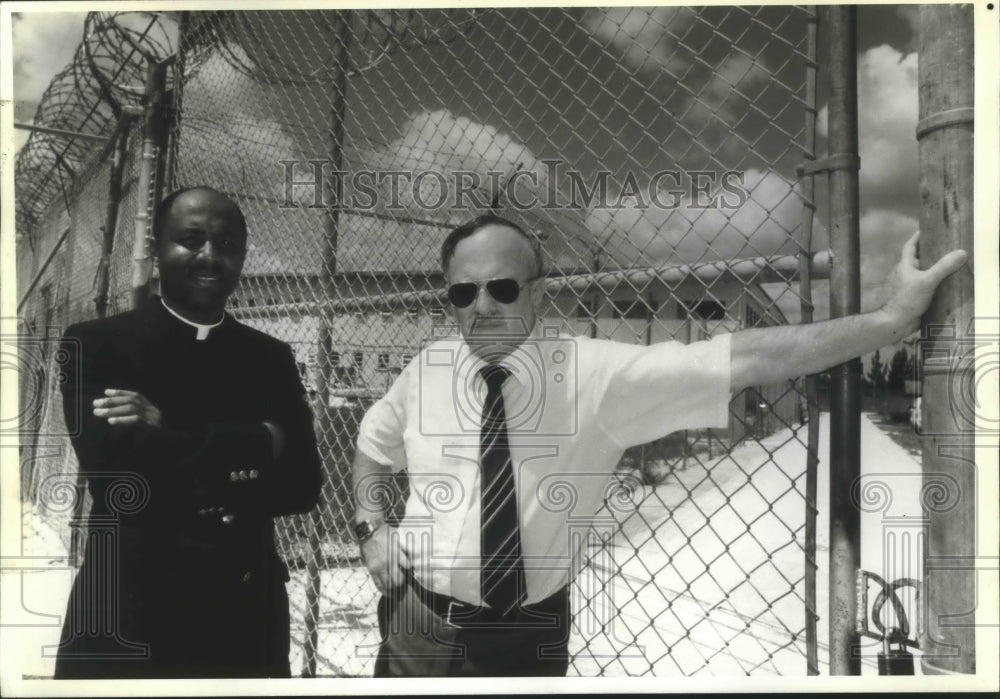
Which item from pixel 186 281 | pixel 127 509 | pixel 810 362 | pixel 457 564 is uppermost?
pixel 186 281

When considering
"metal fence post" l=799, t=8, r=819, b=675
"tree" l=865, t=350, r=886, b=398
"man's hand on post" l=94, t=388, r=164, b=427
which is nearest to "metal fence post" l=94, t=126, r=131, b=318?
"man's hand on post" l=94, t=388, r=164, b=427

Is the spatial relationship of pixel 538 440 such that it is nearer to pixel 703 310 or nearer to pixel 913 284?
pixel 703 310

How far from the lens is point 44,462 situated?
247cm

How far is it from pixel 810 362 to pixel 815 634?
87 cm

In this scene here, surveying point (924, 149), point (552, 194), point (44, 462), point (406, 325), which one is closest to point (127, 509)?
point (44, 462)

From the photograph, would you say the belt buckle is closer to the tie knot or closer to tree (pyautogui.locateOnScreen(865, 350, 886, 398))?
the tie knot

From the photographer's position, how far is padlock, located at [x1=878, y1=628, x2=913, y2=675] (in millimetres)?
2129

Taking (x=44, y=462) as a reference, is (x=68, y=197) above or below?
above

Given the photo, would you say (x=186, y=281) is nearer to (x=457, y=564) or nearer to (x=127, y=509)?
(x=127, y=509)

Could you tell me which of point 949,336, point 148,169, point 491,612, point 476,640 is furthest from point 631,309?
point 148,169

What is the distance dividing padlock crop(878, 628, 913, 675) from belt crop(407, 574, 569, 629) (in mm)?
988

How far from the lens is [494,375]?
2271 millimetres

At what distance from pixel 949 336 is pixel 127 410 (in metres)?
2.64

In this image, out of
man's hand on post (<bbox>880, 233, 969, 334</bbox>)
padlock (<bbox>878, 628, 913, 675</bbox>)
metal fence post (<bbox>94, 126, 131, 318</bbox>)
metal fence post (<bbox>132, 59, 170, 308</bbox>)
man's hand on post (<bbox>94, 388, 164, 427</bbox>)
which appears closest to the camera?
man's hand on post (<bbox>880, 233, 969, 334</bbox>)
